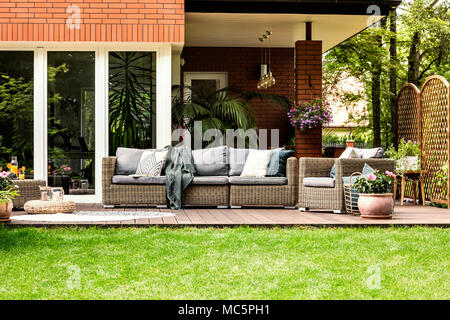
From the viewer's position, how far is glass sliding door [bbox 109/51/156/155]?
8789 mm

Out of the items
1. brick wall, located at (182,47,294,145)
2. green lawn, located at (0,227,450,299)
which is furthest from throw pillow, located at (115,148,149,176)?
brick wall, located at (182,47,294,145)

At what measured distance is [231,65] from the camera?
1140 centimetres

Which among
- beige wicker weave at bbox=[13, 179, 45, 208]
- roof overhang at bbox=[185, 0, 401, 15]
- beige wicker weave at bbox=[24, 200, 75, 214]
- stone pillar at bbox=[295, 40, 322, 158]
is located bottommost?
beige wicker weave at bbox=[24, 200, 75, 214]

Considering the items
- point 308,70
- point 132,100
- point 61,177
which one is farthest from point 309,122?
point 61,177

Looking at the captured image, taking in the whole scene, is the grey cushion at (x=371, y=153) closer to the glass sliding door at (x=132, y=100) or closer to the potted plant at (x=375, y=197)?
the potted plant at (x=375, y=197)

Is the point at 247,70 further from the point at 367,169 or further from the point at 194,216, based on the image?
the point at 194,216

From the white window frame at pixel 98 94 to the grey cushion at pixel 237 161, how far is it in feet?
3.51

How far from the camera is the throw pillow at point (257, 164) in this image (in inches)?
314

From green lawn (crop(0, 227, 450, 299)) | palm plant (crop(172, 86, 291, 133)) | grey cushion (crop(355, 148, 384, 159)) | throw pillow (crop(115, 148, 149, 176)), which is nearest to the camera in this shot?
green lawn (crop(0, 227, 450, 299))

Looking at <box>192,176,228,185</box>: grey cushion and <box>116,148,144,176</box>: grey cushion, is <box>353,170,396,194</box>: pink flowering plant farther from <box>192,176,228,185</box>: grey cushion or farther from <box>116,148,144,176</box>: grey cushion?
<box>116,148,144,176</box>: grey cushion

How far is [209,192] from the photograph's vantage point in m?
7.75

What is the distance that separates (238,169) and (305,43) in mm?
2617

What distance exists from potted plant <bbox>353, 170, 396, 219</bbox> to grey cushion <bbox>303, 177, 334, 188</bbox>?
63 centimetres

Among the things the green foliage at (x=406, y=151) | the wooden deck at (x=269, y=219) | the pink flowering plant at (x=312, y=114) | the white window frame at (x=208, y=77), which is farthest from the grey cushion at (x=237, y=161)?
the white window frame at (x=208, y=77)
